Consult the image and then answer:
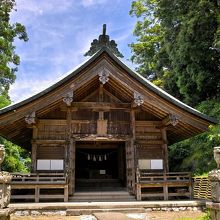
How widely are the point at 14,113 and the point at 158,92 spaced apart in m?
6.85

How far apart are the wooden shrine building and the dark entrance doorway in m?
3.02

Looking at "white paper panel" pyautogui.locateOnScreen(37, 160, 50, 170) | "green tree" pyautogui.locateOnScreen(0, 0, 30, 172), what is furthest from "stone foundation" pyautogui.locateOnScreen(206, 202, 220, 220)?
"green tree" pyautogui.locateOnScreen(0, 0, 30, 172)

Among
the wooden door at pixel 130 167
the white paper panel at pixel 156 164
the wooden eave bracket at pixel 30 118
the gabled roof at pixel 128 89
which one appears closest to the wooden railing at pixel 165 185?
the wooden door at pixel 130 167

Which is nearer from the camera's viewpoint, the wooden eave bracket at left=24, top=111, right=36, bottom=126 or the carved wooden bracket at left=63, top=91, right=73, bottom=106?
the wooden eave bracket at left=24, top=111, right=36, bottom=126

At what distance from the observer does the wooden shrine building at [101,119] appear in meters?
13.6

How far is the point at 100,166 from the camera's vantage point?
80.0ft

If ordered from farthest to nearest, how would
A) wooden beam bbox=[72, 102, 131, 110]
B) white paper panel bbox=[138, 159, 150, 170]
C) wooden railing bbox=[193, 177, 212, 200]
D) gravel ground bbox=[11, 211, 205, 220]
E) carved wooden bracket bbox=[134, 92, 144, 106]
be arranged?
1. wooden railing bbox=[193, 177, 212, 200]
2. white paper panel bbox=[138, 159, 150, 170]
3. wooden beam bbox=[72, 102, 131, 110]
4. carved wooden bracket bbox=[134, 92, 144, 106]
5. gravel ground bbox=[11, 211, 205, 220]

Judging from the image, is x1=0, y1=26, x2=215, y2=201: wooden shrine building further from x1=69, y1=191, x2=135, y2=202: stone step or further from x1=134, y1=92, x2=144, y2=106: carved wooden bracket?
x1=69, y1=191, x2=135, y2=202: stone step

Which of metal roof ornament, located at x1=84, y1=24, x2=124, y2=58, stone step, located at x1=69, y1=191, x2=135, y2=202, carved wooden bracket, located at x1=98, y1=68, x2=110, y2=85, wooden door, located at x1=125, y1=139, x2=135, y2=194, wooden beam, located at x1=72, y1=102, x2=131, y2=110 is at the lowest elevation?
stone step, located at x1=69, y1=191, x2=135, y2=202

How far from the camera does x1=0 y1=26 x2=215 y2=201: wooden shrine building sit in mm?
13570

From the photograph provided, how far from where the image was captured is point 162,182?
13.6 m

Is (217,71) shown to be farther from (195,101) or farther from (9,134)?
(9,134)

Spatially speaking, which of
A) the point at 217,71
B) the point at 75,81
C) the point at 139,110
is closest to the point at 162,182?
the point at 139,110

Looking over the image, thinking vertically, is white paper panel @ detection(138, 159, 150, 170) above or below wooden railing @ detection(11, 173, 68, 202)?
above
